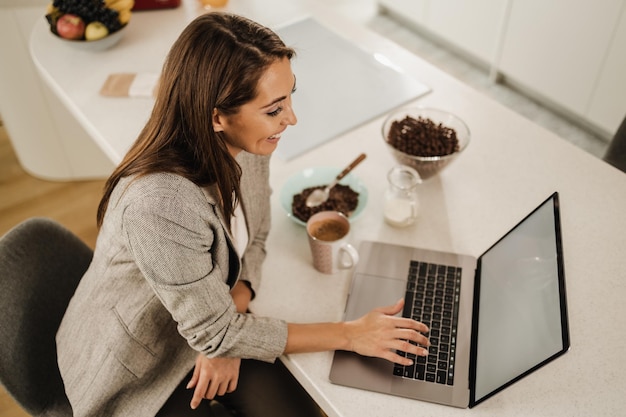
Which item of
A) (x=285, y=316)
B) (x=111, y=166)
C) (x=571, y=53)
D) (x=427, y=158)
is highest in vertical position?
(x=427, y=158)

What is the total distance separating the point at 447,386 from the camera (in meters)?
1.07

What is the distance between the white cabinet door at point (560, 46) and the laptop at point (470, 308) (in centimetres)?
196

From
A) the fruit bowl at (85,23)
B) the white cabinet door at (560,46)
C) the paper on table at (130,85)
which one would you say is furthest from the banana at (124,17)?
the white cabinet door at (560,46)

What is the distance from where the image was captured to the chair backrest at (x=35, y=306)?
3.99 feet

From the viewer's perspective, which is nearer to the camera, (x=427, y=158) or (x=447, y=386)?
(x=447, y=386)

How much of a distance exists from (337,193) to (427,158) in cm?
23

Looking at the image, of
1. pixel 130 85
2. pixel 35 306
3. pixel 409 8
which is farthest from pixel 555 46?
pixel 35 306

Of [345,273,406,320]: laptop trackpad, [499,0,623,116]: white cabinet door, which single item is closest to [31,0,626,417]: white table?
[345,273,406,320]: laptop trackpad

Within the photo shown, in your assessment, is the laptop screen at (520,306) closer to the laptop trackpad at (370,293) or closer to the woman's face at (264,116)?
the laptop trackpad at (370,293)

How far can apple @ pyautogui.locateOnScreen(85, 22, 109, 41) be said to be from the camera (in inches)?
74.5

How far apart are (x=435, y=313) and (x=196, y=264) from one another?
0.50 m

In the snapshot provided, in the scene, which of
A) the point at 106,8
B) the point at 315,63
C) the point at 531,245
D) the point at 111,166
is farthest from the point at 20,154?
the point at 531,245

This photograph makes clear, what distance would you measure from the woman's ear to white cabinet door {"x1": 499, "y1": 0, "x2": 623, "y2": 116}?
225cm

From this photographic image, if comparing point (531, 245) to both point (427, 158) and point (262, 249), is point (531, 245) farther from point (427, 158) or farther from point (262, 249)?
point (262, 249)
